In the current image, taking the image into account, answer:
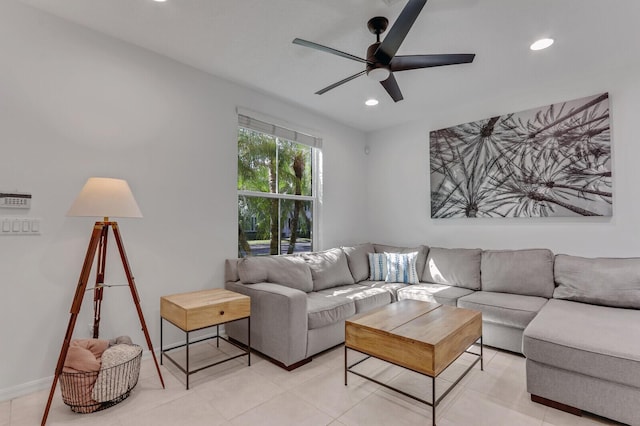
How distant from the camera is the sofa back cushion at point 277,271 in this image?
289 cm

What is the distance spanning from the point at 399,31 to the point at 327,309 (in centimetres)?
211

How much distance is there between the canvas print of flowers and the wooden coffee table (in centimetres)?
174

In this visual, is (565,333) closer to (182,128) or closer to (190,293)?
(190,293)

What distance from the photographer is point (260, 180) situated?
→ 3.55 metres

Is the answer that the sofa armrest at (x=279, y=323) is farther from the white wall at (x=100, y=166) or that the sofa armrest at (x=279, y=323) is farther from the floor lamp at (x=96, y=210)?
the floor lamp at (x=96, y=210)

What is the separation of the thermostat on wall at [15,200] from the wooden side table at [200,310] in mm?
1115

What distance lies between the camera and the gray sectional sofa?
1800 mm

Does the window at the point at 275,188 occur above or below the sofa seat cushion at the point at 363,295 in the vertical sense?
above

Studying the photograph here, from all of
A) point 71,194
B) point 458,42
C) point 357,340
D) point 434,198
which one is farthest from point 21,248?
point 434,198

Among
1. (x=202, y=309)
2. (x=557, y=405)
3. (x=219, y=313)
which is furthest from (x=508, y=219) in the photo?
(x=202, y=309)

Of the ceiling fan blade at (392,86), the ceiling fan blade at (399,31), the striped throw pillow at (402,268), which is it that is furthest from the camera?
the striped throw pillow at (402,268)

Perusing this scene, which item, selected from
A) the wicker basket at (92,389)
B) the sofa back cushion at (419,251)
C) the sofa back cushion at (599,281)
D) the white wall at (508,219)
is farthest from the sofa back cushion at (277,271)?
the sofa back cushion at (599,281)

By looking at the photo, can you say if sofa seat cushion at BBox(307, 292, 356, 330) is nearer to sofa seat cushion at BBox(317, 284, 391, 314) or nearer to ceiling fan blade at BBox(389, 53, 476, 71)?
sofa seat cushion at BBox(317, 284, 391, 314)

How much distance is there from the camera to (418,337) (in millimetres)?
1860
